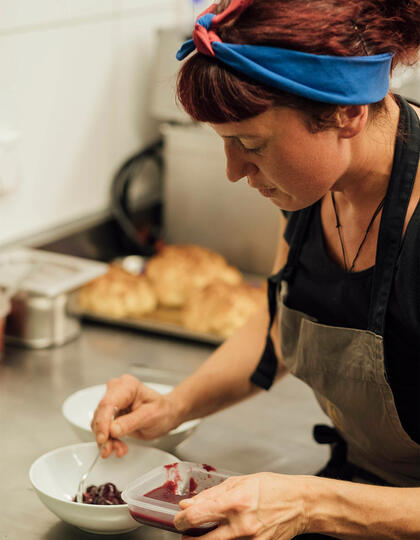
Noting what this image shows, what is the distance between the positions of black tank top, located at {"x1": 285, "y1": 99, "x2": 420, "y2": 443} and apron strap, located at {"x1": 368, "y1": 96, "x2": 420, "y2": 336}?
15 mm

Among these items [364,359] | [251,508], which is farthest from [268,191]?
[251,508]

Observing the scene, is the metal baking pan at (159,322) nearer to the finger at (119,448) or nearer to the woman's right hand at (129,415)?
the woman's right hand at (129,415)

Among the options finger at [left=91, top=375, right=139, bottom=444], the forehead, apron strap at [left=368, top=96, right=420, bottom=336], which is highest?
the forehead

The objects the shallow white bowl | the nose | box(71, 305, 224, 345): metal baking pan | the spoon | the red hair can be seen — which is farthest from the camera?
box(71, 305, 224, 345): metal baking pan

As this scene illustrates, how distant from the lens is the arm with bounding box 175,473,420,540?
1006 millimetres

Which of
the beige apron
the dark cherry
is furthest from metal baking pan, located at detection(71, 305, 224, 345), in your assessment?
the dark cherry

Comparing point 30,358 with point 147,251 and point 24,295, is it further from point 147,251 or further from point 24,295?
point 147,251

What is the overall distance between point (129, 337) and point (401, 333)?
0.96 metres

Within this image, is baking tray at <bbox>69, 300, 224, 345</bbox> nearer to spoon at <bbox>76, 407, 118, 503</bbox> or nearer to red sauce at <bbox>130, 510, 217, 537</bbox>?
spoon at <bbox>76, 407, 118, 503</bbox>

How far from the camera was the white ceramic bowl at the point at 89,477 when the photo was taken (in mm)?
1144

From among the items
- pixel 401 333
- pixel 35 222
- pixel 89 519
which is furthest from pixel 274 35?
pixel 35 222

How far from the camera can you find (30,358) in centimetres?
187

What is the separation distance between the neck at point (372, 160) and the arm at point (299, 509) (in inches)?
16.3

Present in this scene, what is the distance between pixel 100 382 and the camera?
1.76 meters
